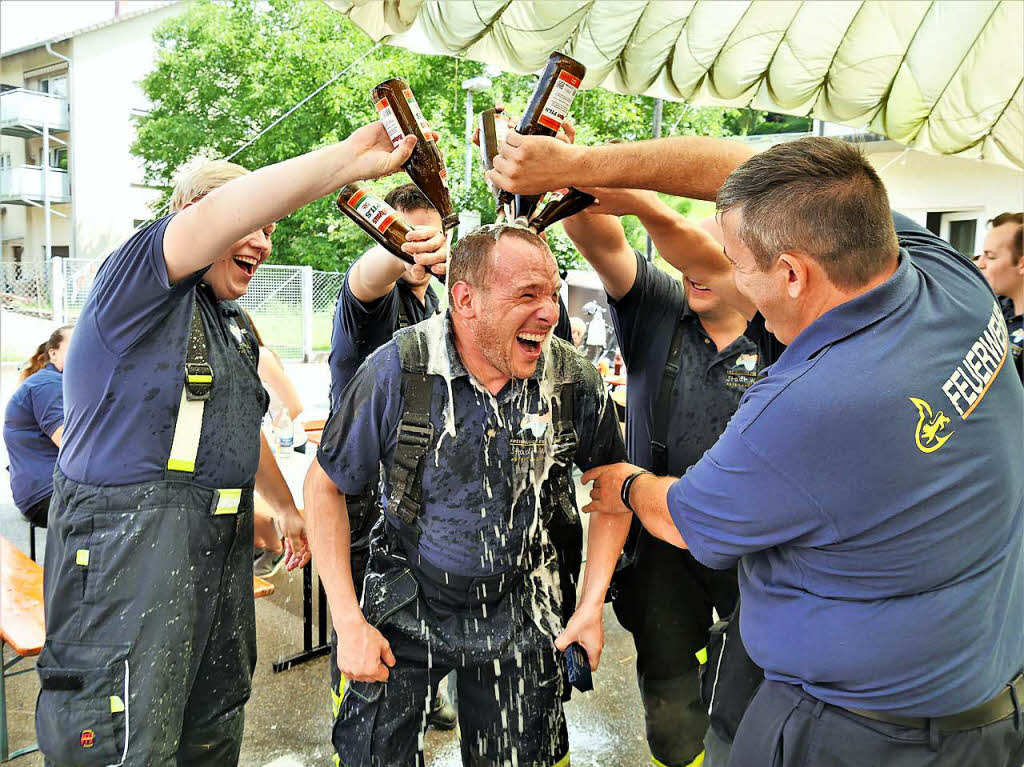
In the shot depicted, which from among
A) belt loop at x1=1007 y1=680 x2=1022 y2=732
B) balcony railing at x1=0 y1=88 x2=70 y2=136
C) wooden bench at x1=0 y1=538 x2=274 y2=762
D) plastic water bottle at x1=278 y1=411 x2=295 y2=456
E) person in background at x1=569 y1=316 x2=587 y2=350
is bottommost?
wooden bench at x1=0 y1=538 x2=274 y2=762

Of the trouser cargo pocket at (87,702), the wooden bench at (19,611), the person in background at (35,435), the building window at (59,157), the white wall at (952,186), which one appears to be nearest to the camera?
the trouser cargo pocket at (87,702)

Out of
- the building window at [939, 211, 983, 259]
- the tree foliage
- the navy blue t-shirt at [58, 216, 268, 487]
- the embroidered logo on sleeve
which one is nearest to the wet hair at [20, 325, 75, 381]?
the navy blue t-shirt at [58, 216, 268, 487]

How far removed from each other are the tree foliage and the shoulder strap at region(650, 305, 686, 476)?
16937 millimetres

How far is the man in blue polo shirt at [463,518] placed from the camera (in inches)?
93.3

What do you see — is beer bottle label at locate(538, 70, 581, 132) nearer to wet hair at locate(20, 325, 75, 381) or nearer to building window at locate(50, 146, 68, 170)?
wet hair at locate(20, 325, 75, 381)

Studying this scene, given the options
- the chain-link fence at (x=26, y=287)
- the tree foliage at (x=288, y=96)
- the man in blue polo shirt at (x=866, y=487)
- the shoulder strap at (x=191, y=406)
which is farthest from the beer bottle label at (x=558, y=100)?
the tree foliage at (x=288, y=96)

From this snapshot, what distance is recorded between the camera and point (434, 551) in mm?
2410

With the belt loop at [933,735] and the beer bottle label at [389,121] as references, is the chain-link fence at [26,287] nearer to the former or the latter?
the beer bottle label at [389,121]

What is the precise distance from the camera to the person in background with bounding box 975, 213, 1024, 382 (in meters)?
5.23

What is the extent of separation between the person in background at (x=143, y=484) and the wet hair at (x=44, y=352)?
298cm

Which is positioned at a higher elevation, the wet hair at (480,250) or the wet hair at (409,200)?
the wet hair at (409,200)

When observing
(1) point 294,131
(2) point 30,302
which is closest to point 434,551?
(2) point 30,302

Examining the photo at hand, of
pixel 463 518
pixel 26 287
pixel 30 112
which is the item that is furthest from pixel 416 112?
pixel 30 112

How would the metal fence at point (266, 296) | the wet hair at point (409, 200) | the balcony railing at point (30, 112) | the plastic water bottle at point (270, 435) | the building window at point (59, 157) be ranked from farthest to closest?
the building window at point (59, 157), the balcony railing at point (30, 112), the metal fence at point (266, 296), the plastic water bottle at point (270, 435), the wet hair at point (409, 200)
